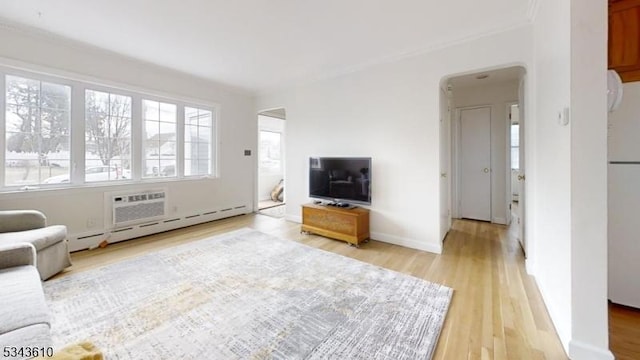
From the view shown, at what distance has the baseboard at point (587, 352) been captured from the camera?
1.40 m

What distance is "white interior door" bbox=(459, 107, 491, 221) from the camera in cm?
475

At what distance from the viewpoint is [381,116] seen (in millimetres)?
3613

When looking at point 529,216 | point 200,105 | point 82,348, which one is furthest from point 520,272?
point 200,105

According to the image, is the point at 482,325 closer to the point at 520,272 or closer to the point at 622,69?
the point at 520,272

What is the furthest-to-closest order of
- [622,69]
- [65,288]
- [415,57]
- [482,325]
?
[415,57], [65,288], [622,69], [482,325]

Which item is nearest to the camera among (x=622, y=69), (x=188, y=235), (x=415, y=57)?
(x=622, y=69)

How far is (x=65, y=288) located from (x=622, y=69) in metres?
4.83

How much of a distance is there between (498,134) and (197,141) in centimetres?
534

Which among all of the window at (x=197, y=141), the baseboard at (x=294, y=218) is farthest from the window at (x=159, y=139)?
the baseboard at (x=294, y=218)

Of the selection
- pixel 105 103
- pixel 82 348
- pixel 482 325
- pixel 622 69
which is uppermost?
pixel 105 103

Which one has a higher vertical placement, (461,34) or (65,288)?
(461,34)

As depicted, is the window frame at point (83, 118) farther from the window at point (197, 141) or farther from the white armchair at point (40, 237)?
the white armchair at point (40, 237)

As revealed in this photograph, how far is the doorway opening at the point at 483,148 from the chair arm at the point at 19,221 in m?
5.26

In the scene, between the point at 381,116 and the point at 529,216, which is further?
the point at 381,116
